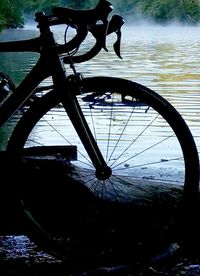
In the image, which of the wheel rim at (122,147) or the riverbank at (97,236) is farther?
the wheel rim at (122,147)

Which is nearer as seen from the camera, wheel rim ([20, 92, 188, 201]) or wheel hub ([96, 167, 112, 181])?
wheel hub ([96, 167, 112, 181])

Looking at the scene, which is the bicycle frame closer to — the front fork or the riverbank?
the front fork

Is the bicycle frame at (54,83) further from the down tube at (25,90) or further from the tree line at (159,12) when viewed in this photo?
the tree line at (159,12)

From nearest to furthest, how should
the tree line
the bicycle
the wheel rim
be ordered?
the bicycle
the wheel rim
the tree line

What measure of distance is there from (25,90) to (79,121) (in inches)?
12.0

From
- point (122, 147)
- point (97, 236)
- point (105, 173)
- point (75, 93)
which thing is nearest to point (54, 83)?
point (75, 93)

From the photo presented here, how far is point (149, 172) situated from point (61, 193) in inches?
86.9

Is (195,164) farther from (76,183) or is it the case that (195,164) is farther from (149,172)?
(149,172)

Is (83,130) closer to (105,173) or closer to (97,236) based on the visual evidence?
(105,173)

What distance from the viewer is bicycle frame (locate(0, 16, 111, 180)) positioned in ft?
11.6

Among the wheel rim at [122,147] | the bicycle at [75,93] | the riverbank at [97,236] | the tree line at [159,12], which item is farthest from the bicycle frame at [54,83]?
the tree line at [159,12]

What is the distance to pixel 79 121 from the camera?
359 cm

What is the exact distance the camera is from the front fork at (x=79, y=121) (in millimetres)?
3568

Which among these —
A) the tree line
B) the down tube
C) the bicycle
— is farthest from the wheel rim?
the tree line
